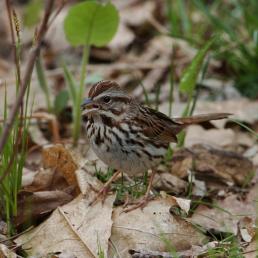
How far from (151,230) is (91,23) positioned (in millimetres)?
2191

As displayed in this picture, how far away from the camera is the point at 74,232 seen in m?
4.20

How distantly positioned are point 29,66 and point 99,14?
2650 mm

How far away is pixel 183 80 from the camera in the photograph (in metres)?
5.54

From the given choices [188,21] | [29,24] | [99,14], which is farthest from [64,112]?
[29,24]

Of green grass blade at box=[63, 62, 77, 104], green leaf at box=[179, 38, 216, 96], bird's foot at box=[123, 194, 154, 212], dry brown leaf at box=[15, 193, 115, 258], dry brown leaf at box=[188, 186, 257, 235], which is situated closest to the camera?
dry brown leaf at box=[15, 193, 115, 258]

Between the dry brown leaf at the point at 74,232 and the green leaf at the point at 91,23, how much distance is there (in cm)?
181

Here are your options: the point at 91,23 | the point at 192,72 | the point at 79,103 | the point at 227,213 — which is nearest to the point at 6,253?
the point at 227,213

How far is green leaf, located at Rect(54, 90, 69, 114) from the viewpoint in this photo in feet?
20.9

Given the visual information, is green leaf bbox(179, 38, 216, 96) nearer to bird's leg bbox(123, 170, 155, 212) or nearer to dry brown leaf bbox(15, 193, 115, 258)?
bird's leg bbox(123, 170, 155, 212)

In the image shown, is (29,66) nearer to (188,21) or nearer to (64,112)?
(64,112)

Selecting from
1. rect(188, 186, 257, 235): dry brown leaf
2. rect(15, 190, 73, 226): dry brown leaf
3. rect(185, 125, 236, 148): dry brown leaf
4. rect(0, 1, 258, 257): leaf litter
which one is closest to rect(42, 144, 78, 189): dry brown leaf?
rect(0, 1, 258, 257): leaf litter

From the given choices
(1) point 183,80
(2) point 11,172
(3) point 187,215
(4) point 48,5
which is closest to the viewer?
(4) point 48,5

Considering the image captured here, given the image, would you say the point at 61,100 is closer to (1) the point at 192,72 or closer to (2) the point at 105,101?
(1) the point at 192,72

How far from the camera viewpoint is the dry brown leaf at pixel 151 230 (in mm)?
4129
